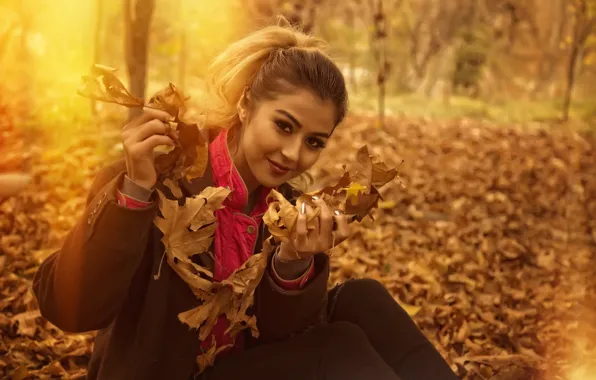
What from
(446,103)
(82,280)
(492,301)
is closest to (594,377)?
(492,301)

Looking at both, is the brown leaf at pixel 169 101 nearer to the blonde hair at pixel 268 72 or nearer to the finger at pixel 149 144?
A: the finger at pixel 149 144

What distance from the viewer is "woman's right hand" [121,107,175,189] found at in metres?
1.30

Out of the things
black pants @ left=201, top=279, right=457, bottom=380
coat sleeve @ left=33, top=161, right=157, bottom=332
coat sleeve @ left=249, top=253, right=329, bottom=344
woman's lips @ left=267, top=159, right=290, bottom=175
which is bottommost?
black pants @ left=201, top=279, right=457, bottom=380

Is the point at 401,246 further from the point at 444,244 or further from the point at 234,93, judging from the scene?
the point at 234,93

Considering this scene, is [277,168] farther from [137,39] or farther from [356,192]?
[137,39]

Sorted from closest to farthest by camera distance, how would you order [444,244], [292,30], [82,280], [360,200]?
[82,280], [360,200], [292,30], [444,244]

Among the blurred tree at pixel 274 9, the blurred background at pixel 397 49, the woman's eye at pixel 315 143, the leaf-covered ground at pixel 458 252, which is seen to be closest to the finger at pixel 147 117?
the woman's eye at pixel 315 143

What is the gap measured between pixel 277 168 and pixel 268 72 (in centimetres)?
29

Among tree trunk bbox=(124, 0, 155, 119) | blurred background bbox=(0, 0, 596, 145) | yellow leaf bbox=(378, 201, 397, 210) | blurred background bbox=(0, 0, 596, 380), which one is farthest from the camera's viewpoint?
blurred background bbox=(0, 0, 596, 145)

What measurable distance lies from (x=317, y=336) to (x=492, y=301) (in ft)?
6.18

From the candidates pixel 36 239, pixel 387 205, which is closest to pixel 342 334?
pixel 36 239

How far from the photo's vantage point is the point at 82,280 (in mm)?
1342

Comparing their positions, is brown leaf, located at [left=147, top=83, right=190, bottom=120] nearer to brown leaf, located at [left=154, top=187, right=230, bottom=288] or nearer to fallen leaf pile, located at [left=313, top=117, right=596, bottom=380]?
brown leaf, located at [left=154, top=187, right=230, bottom=288]

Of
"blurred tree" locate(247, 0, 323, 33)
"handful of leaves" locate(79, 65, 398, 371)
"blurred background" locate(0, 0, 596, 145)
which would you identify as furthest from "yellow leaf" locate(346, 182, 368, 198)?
"blurred background" locate(0, 0, 596, 145)
